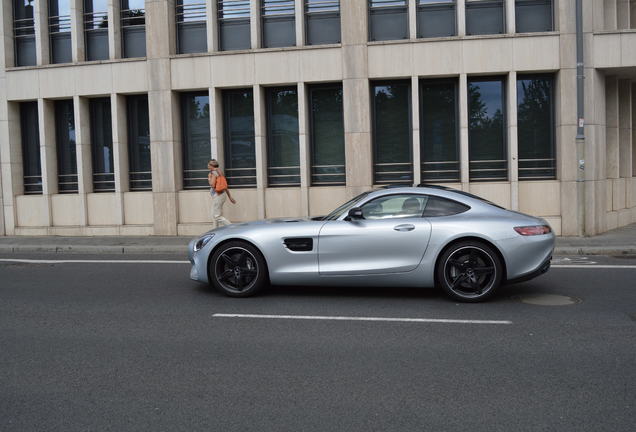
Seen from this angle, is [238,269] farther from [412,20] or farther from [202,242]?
[412,20]

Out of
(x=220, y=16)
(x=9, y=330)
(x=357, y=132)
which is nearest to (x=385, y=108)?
(x=357, y=132)

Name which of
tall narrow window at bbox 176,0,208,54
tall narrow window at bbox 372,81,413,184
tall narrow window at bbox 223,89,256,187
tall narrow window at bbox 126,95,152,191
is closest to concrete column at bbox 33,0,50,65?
tall narrow window at bbox 126,95,152,191

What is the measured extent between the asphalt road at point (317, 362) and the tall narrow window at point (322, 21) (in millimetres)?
9475

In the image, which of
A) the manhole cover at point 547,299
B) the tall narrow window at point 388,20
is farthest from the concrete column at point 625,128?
the manhole cover at point 547,299

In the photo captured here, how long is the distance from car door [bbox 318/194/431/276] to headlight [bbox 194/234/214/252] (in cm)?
154

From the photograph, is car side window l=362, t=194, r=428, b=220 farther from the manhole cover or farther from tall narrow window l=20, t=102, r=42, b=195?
tall narrow window l=20, t=102, r=42, b=195

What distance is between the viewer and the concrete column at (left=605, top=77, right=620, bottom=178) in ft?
54.0

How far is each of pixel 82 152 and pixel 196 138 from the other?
10.3 feet

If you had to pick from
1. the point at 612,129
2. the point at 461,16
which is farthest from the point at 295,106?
the point at 612,129

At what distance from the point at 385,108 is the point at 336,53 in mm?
1932

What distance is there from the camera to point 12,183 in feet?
58.4

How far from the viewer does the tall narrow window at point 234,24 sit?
16.8 meters

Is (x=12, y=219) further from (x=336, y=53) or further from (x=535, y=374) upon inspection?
(x=535, y=374)

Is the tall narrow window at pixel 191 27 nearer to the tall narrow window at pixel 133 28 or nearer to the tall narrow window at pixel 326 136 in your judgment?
the tall narrow window at pixel 133 28
